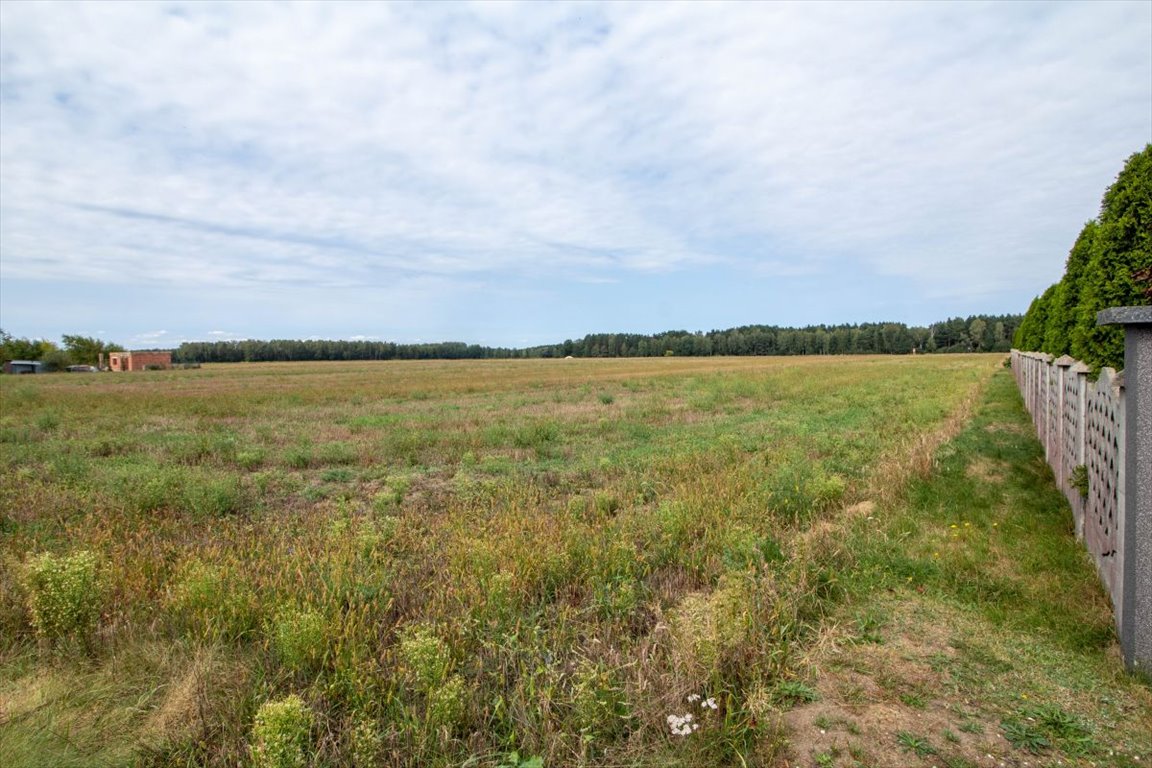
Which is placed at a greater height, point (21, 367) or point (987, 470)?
point (21, 367)

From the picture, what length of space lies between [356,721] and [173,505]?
6473 mm

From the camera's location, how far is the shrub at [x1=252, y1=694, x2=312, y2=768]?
2.75m

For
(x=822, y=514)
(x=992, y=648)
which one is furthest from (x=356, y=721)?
(x=822, y=514)

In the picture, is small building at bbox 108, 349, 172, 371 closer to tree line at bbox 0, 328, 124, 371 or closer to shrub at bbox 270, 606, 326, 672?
tree line at bbox 0, 328, 124, 371

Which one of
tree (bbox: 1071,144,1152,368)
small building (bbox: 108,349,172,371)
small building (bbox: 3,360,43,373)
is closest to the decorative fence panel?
tree (bbox: 1071,144,1152,368)

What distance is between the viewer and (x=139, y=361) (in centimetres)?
8581

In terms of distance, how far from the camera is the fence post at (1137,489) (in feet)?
10.8

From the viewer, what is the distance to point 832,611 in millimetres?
4371

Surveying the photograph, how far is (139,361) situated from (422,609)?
10402cm

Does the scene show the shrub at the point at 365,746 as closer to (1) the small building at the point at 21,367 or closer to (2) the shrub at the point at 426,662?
(2) the shrub at the point at 426,662

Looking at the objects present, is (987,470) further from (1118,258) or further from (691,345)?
(691,345)

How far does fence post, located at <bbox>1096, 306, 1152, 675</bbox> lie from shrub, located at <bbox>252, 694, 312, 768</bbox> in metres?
4.75

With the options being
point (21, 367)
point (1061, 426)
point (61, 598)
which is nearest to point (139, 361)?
point (21, 367)

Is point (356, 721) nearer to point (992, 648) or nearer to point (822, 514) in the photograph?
point (992, 648)
